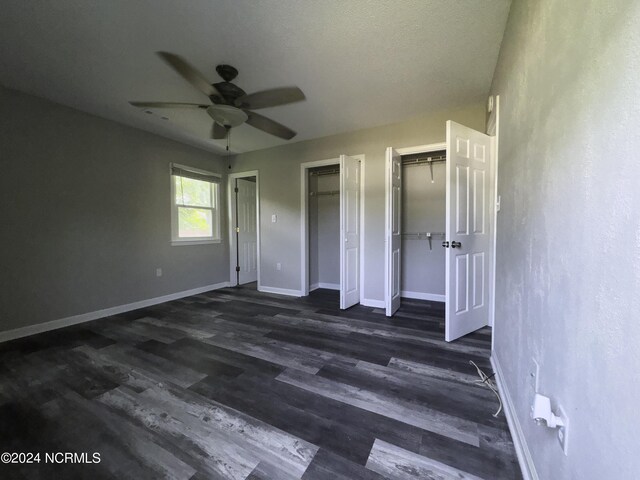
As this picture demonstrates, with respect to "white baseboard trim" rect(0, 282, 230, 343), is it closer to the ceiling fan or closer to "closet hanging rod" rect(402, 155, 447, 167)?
the ceiling fan

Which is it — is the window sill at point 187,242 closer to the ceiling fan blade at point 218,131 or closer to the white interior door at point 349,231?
the ceiling fan blade at point 218,131

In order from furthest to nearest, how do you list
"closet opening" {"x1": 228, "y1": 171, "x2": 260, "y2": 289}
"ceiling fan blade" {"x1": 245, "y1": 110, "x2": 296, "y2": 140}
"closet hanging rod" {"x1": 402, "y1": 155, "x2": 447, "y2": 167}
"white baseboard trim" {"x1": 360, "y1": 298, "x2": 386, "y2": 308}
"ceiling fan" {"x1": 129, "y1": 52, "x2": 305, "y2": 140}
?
"closet opening" {"x1": 228, "y1": 171, "x2": 260, "y2": 289} < "closet hanging rod" {"x1": 402, "y1": 155, "x2": 447, "y2": 167} < "white baseboard trim" {"x1": 360, "y1": 298, "x2": 386, "y2": 308} < "ceiling fan blade" {"x1": 245, "y1": 110, "x2": 296, "y2": 140} < "ceiling fan" {"x1": 129, "y1": 52, "x2": 305, "y2": 140}

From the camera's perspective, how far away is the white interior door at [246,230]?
17.0 feet

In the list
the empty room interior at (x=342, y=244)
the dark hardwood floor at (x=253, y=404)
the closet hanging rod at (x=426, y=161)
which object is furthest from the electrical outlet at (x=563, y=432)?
the closet hanging rod at (x=426, y=161)

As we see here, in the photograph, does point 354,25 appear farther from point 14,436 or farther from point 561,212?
point 14,436

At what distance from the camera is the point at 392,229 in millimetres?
3236

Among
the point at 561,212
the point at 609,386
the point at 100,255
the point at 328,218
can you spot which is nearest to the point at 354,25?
the point at 561,212

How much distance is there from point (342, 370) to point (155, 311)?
2.88 m

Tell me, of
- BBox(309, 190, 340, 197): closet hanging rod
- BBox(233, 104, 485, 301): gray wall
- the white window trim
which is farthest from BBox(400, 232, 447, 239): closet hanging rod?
the white window trim

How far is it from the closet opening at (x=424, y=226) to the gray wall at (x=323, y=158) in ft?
2.09

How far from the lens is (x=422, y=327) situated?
289 cm

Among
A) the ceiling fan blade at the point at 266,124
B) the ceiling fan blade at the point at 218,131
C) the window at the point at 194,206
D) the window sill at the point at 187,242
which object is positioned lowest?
the window sill at the point at 187,242

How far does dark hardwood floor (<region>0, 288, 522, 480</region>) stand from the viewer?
122 centimetres

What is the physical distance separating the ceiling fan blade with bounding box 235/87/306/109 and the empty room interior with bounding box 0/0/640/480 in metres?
0.03
